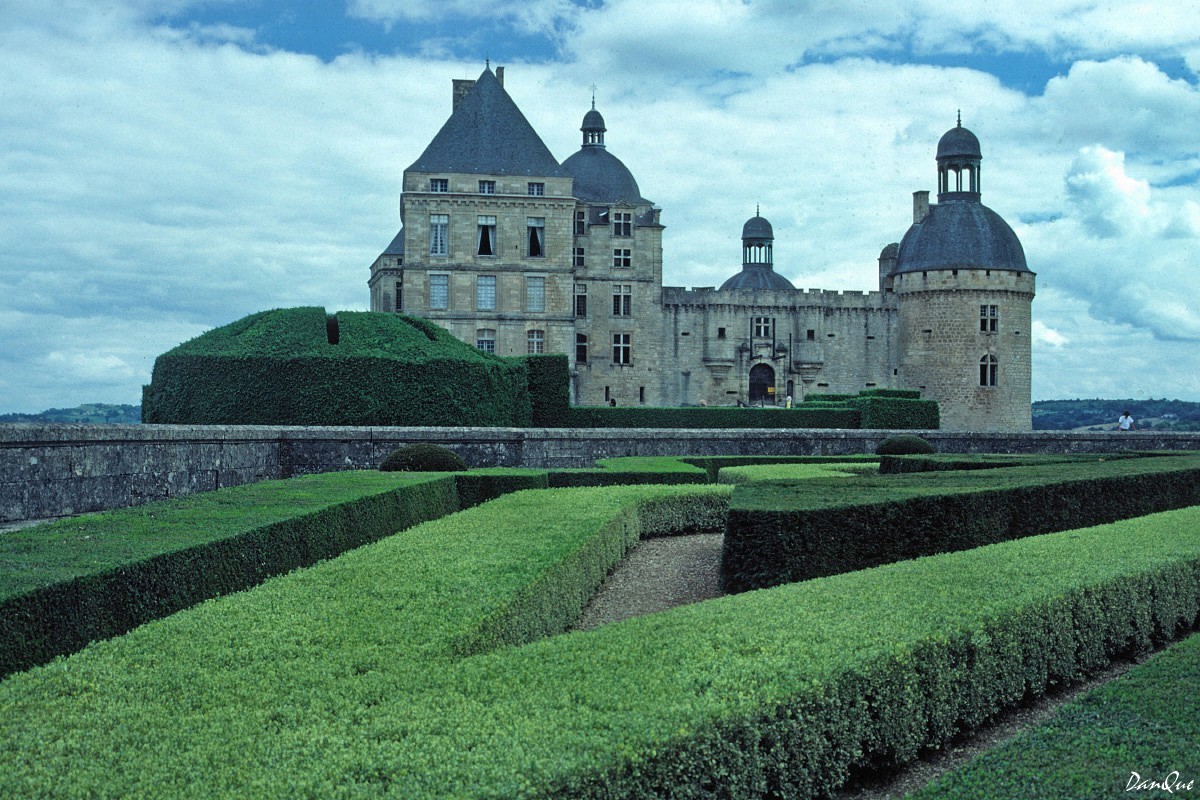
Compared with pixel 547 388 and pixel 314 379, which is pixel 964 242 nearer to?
pixel 547 388

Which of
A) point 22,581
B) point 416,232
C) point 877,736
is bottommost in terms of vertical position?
point 877,736

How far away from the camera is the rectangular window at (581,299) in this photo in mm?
47025

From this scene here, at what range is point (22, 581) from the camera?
6.21 m

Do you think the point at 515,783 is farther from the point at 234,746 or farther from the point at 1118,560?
the point at 1118,560

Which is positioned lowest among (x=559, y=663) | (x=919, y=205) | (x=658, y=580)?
(x=658, y=580)

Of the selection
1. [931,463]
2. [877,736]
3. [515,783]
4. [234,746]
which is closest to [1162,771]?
[877,736]

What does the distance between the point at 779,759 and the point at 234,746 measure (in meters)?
2.45

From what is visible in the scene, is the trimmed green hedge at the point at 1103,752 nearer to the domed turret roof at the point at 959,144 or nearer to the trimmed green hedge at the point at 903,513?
the trimmed green hedge at the point at 903,513

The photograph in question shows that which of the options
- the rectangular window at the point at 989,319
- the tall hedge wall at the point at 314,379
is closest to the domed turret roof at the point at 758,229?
the rectangular window at the point at 989,319

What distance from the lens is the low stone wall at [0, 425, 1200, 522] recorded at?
Answer: 1174 cm

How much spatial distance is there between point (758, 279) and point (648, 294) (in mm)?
12830

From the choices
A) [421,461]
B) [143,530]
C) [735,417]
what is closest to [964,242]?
[735,417]

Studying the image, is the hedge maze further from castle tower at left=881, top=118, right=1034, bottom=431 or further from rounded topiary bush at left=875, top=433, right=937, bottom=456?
castle tower at left=881, top=118, right=1034, bottom=431

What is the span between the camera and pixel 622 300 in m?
47.5
